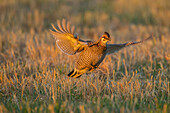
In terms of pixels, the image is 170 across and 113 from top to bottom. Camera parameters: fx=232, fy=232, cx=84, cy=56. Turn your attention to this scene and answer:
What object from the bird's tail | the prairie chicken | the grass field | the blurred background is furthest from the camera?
the blurred background

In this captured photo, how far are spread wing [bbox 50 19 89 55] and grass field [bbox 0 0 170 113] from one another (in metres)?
0.49

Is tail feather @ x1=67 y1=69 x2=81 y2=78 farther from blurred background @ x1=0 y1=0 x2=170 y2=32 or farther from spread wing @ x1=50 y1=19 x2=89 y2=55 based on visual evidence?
blurred background @ x1=0 y1=0 x2=170 y2=32

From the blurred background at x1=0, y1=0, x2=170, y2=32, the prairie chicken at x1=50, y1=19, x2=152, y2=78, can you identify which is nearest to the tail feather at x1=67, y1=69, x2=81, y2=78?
the prairie chicken at x1=50, y1=19, x2=152, y2=78

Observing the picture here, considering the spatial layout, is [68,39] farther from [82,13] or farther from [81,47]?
[82,13]

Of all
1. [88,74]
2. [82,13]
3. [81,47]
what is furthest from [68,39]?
[82,13]

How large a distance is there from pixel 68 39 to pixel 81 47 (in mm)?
261

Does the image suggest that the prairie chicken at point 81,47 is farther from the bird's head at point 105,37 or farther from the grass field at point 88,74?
the grass field at point 88,74

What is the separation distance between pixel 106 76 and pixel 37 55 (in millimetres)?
1951

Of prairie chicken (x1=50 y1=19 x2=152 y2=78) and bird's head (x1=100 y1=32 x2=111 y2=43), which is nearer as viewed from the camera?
bird's head (x1=100 y1=32 x2=111 y2=43)

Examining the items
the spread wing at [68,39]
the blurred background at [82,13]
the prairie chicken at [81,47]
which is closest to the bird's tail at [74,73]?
the prairie chicken at [81,47]

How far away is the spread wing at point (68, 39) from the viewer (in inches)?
151

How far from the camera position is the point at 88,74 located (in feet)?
16.1

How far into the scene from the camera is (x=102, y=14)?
35.0 ft

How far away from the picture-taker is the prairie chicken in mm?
3789
